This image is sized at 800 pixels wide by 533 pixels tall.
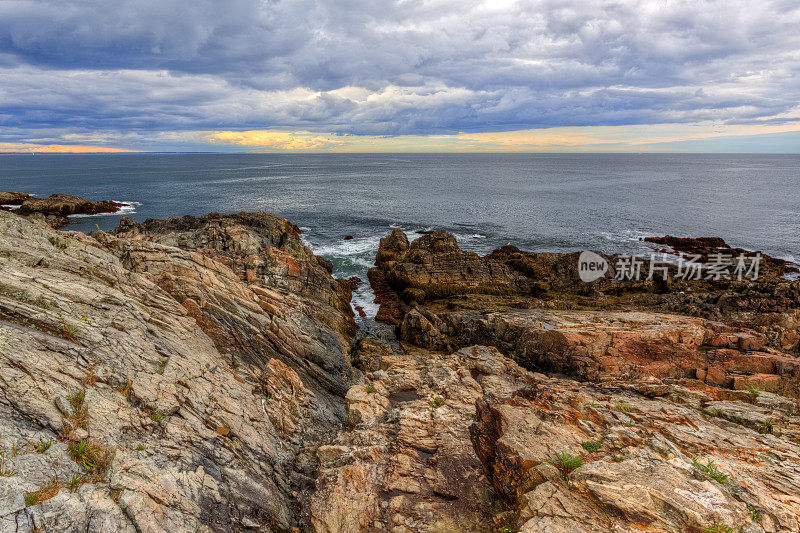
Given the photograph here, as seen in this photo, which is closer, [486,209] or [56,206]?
[56,206]

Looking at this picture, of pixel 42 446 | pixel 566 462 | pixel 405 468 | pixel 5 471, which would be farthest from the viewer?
pixel 405 468

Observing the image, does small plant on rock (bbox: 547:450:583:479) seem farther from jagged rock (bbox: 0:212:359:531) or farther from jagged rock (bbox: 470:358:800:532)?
jagged rock (bbox: 0:212:359:531)

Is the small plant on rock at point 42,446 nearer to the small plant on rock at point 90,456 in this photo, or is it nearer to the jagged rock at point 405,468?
the small plant on rock at point 90,456

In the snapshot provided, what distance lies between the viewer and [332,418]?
16.7m

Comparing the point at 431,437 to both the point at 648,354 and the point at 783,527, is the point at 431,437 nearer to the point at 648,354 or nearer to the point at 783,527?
the point at 783,527

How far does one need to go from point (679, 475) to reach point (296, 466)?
1113cm

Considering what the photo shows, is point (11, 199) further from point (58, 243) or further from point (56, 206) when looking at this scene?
point (58, 243)

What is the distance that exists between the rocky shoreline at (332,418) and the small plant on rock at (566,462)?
46mm

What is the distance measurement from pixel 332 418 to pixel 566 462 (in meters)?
10.5

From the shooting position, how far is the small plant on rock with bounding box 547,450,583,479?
31.4ft

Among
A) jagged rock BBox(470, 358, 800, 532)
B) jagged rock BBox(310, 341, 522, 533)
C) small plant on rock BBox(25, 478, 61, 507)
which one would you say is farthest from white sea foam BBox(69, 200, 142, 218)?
jagged rock BBox(470, 358, 800, 532)

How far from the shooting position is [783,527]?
7.76m

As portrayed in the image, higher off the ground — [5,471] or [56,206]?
[56,206]

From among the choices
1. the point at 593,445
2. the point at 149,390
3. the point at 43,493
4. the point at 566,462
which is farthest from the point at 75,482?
the point at 593,445
